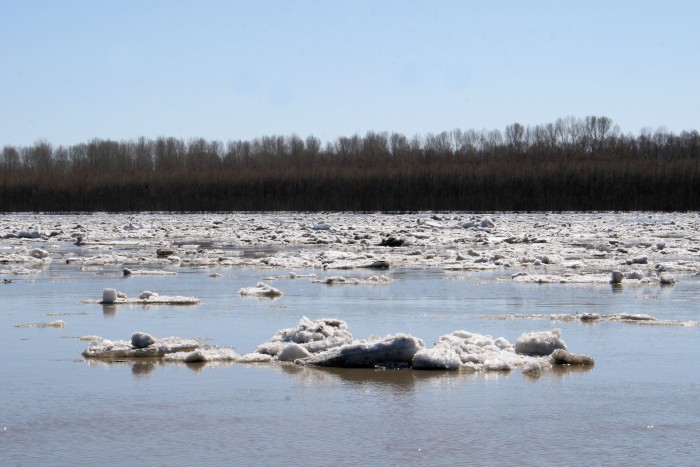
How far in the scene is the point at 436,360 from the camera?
627cm

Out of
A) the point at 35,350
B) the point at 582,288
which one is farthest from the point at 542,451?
the point at 582,288

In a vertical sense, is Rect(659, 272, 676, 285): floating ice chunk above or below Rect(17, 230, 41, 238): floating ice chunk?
below

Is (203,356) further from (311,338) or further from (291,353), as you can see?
(311,338)

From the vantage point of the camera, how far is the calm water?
428 centimetres

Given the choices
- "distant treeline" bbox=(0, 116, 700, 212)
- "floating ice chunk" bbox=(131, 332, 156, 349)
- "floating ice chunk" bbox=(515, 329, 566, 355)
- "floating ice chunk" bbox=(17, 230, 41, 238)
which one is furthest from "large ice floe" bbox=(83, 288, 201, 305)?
"distant treeline" bbox=(0, 116, 700, 212)

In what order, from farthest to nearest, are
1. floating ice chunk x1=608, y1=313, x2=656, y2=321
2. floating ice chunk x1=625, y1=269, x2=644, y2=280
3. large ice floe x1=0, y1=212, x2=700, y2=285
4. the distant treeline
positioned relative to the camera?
the distant treeline → large ice floe x1=0, y1=212, x2=700, y2=285 → floating ice chunk x1=625, y1=269, x2=644, y2=280 → floating ice chunk x1=608, y1=313, x2=656, y2=321

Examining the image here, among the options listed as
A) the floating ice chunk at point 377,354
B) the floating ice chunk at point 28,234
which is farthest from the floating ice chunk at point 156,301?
the floating ice chunk at point 28,234

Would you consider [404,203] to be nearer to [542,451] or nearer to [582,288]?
[582,288]

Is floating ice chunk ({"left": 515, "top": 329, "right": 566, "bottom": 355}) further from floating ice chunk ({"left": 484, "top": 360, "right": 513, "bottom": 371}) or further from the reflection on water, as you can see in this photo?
the reflection on water

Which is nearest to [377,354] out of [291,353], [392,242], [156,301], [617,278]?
[291,353]

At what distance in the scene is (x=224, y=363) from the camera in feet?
21.4

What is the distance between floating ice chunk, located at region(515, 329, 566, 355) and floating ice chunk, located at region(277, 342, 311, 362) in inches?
60.3

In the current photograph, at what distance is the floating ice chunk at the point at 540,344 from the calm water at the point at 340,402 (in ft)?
1.15

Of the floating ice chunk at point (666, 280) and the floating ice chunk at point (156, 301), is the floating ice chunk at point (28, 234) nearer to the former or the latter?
the floating ice chunk at point (156, 301)
